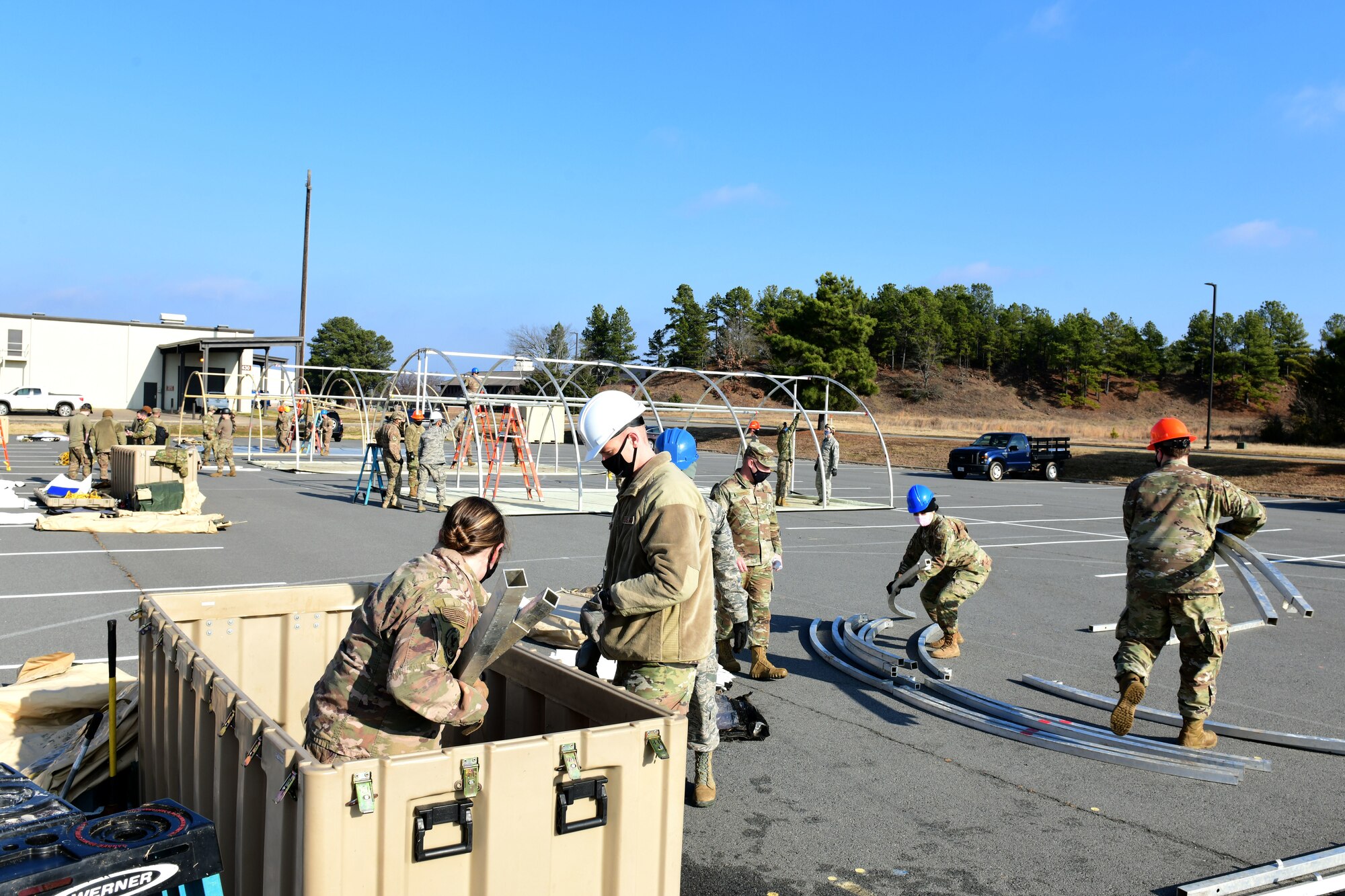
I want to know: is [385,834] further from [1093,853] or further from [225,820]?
[1093,853]

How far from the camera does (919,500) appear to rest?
754cm

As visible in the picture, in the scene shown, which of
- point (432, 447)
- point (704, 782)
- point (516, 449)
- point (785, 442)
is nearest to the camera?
point (704, 782)

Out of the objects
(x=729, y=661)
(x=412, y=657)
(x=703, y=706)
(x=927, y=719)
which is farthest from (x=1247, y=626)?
(x=412, y=657)

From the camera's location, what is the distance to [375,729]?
3127mm

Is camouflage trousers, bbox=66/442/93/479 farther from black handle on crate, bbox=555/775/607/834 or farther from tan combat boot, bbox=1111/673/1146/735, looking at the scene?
black handle on crate, bbox=555/775/607/834

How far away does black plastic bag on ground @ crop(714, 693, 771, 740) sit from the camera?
5566 millimetres

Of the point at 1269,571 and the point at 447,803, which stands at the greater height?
the point at 1269,571

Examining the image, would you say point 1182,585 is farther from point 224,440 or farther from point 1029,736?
point 224,440

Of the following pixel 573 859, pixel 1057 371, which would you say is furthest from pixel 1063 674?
pixel 1057 371

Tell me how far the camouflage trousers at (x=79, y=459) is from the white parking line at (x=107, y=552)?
911 centimetres

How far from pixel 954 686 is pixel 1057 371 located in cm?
9516

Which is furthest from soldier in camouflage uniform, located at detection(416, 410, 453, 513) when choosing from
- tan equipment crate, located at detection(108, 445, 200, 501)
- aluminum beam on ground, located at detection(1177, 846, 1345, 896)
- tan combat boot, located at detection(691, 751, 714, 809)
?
aluminum beam on ground, located at detection(1177, 846, 1345, 896)

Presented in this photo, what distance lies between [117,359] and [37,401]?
641 centimetres

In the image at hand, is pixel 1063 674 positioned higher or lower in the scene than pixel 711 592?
lower
